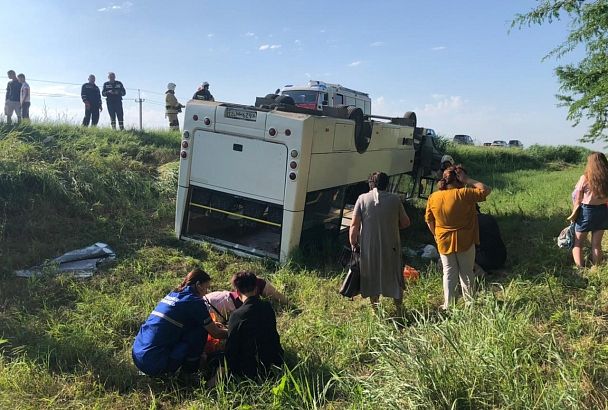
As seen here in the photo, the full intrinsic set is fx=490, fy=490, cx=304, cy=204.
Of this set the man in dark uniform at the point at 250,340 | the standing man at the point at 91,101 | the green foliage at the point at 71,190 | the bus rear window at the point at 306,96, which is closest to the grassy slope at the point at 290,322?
the green foliage at the point at 71,190

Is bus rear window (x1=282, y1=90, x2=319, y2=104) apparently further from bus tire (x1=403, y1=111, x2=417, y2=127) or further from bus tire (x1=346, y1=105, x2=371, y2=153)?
bus tire (x1=346, y1=105, x2=371, y2=153)

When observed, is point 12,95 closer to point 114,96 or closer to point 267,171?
point 114,96

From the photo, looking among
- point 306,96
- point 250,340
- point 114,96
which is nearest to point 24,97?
point 114,96

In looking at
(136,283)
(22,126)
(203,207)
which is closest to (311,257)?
(203,207)

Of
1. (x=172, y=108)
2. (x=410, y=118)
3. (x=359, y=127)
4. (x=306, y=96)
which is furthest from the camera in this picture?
(x=306, y=96)

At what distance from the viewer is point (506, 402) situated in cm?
274

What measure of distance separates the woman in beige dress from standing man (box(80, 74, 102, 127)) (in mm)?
10031

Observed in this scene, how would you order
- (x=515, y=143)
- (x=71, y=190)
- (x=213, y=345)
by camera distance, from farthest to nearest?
(x=515, y=143) → (x=71, y=190) → (x=213, y=345)

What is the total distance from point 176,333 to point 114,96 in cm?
1073

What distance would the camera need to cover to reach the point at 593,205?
5.57 meters

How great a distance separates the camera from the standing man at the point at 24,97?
11938 mm

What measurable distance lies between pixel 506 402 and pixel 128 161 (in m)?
9.14

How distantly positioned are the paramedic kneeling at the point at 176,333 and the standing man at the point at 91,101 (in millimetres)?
10131

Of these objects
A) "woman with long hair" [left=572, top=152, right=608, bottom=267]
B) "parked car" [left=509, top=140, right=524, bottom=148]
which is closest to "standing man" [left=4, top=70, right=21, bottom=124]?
"woman with long hair" [left=572, top=152, right=608, bottom=267]
